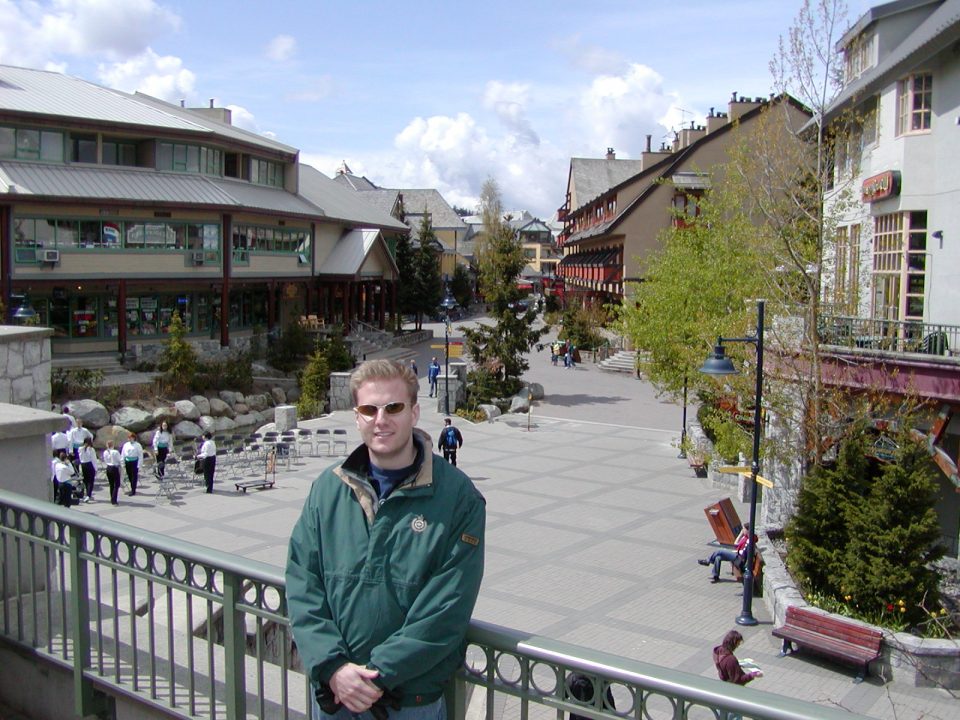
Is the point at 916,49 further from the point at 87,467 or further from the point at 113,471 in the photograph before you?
the point at 87,467

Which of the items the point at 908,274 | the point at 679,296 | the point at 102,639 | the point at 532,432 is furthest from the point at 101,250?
Result: the point at 102,639

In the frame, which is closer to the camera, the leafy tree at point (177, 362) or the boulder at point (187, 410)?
the boulder at point (187, 410)

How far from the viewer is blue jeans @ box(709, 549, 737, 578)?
15.5 metres

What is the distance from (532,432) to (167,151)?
2037 cm

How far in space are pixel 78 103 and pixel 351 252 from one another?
1804cm

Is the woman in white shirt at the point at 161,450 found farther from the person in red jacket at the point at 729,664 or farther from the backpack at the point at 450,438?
the person in red jacket at the point at 729,664

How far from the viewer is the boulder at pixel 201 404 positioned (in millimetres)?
33531

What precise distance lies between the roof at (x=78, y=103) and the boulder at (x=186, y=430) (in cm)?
1240

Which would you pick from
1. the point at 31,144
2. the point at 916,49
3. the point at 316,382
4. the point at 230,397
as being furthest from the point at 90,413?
the point at 916,49

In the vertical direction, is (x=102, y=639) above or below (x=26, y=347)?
below

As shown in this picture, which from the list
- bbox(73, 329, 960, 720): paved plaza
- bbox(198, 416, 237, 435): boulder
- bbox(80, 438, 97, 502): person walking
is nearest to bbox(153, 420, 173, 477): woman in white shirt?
bbox(73, 329, 960, 720): paved plaza

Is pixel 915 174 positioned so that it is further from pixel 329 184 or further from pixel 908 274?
pixel 329 184

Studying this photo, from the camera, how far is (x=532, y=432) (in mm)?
31625

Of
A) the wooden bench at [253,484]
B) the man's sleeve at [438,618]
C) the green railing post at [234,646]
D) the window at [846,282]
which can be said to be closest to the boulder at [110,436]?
the wooden bench at [253,484]
